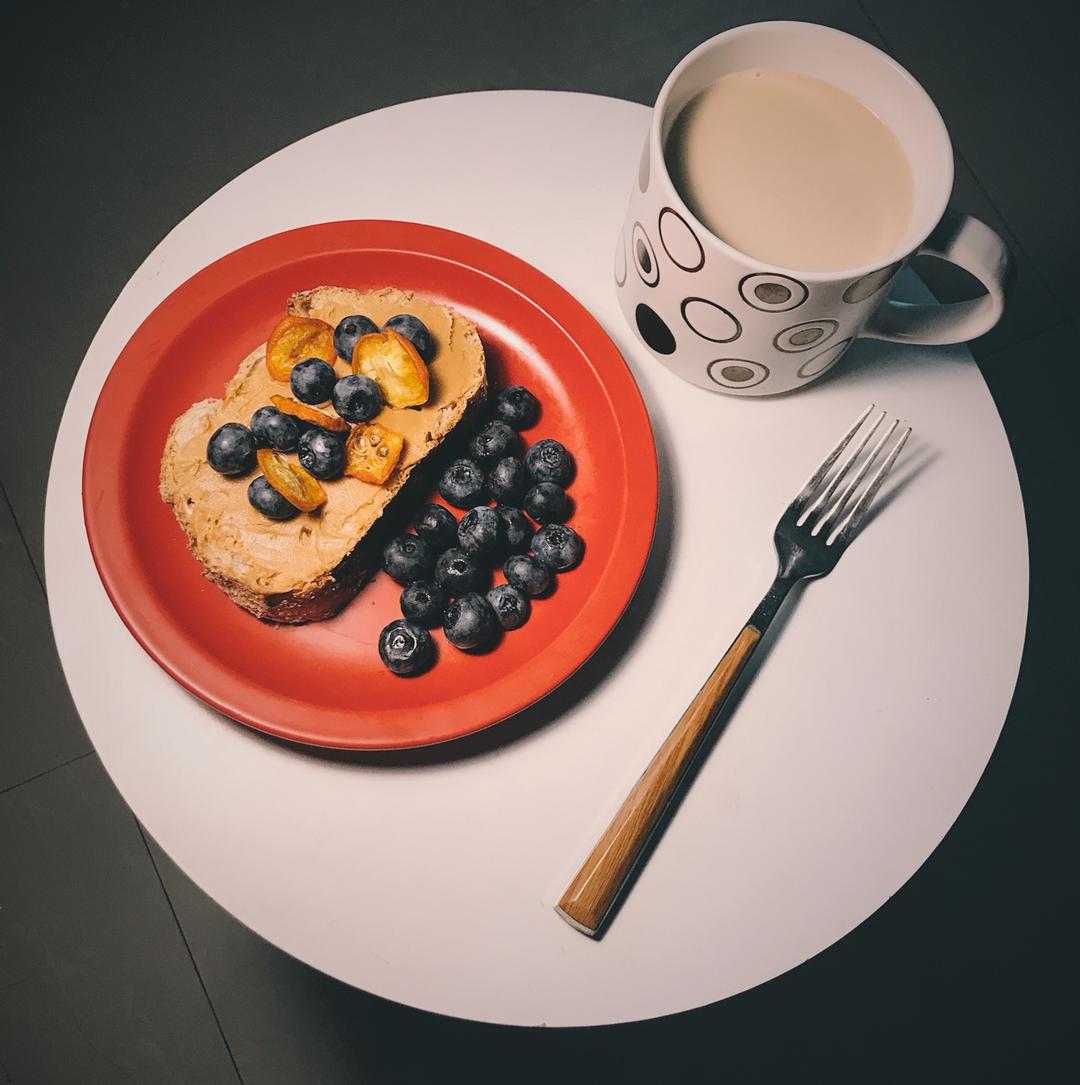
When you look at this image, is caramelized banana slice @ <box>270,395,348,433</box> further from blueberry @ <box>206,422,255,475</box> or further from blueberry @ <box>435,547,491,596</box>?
blueberry @ <box>435,547,491,596</box>

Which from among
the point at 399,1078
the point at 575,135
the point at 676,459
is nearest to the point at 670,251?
the point at 676,459

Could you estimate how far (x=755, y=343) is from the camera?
39.6 inches

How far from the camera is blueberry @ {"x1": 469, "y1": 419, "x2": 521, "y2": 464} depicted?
1143 mm

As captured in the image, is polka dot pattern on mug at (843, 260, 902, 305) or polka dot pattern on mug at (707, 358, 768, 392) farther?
polka dot pattern on mug at (707, 358, 768, 392)

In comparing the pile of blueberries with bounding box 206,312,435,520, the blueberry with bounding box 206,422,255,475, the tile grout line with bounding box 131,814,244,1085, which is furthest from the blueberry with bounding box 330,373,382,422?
the tile grout line with bounding box 131,814,244,1085

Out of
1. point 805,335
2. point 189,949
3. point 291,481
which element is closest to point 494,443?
point 291,481

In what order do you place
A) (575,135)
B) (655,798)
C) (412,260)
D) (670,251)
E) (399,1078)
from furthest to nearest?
(399,1078), (575,135), (412,260), (655,798), (670,251)

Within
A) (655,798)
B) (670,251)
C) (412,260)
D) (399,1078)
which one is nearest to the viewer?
(670,251)

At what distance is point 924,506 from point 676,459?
1.18 feet

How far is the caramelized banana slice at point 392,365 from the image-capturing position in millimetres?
1086

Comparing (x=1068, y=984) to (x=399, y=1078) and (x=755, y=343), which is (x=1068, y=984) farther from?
(x=755, y=343)

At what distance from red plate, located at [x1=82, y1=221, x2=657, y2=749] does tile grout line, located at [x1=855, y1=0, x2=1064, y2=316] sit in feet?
5.44

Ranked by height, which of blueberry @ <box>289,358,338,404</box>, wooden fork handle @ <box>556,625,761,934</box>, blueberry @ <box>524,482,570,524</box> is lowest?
wooden fork handle @ <box>556,625,761,934</box>

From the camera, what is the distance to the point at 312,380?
1.07 m
